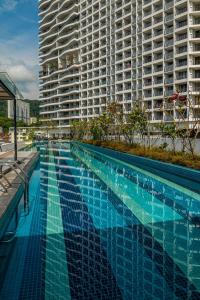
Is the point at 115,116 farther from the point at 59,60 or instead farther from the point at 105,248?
the point at 59,60

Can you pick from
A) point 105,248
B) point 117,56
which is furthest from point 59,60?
point 105,248

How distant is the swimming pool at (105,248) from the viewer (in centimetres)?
470

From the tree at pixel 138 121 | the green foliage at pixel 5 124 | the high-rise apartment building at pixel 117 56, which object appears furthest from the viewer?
the green foliage at pixel 5 124

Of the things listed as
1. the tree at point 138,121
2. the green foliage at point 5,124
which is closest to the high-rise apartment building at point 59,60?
the green foliage at point 5,124

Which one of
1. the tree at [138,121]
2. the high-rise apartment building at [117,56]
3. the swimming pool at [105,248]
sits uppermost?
the high-rise apartment building at [117,56]

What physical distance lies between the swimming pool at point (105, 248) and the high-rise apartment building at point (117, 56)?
791 inches

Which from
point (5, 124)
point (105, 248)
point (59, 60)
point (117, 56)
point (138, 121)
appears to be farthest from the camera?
point (59, 60)

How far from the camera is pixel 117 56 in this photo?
60344 mm

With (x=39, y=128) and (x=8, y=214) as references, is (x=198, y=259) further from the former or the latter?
(x=39, y=128)

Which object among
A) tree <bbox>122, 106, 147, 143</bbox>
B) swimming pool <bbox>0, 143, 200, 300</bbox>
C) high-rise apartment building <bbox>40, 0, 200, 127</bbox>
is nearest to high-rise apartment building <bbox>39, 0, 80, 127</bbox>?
high-rise apartment building <bbox>40, 0, 200, 127</bbox>

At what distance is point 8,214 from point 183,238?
3.70m

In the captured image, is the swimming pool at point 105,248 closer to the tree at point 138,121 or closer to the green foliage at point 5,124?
the tree at point 138,121

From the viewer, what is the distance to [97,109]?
66.6 metres

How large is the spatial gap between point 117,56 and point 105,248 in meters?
57.0
